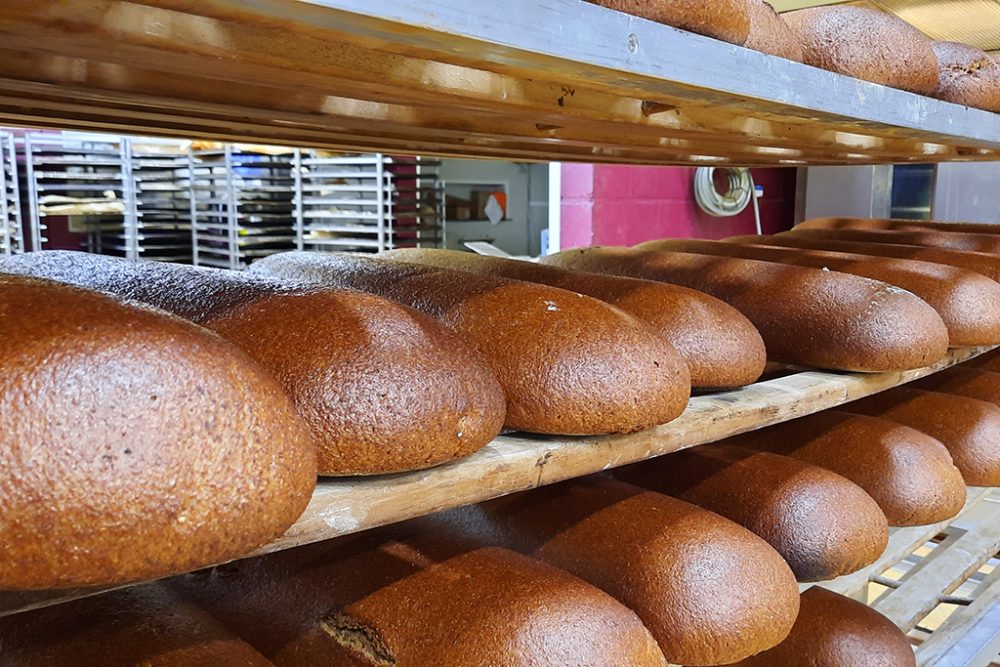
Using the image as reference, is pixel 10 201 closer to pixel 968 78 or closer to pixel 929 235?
pixel 929 235

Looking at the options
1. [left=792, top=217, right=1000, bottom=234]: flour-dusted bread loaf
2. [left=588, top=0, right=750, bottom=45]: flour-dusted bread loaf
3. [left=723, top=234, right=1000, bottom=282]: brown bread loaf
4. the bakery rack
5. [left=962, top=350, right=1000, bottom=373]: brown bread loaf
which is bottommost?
[left=962, top=350, right=1000, bottom=373]: brown bread loaf

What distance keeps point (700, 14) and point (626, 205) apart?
9.79 feet

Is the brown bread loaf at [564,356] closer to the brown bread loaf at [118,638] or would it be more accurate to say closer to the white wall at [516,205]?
the brown bread loaf at [118,638]

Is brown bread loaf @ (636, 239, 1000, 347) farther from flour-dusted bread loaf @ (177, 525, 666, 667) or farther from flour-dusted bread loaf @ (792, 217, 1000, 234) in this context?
flour-dusted bread loaf @ (177, 525, 666, 667)

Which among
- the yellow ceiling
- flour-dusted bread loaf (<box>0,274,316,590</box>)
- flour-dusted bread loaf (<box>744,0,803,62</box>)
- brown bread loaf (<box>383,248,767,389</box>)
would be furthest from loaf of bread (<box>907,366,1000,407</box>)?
flour-dusted bread loaf (<box>0,274,316,590</box>)

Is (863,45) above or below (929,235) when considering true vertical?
above

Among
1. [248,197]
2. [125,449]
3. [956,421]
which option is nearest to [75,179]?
[248,197]

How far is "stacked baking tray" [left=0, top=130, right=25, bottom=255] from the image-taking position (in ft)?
16.6

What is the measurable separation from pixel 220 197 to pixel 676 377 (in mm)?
5411

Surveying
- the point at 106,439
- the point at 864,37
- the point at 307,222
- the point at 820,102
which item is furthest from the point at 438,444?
the point at 307,222

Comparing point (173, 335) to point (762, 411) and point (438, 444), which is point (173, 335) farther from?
point (762, 411)

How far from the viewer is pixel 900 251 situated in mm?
2014

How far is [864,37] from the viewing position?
1.35 meters

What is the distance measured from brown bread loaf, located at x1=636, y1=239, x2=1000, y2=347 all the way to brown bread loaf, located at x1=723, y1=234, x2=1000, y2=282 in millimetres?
160
